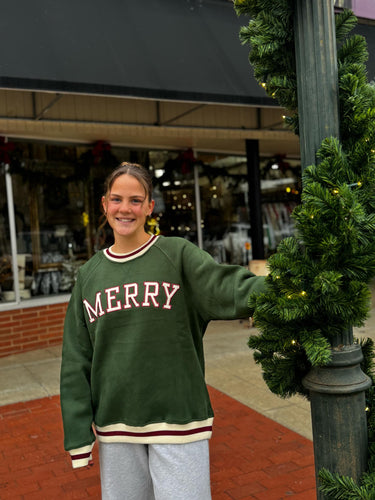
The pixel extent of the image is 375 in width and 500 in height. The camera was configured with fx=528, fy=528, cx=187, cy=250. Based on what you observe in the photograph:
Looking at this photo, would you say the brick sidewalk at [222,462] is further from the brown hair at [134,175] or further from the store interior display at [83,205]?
the store interior display at [83,205]

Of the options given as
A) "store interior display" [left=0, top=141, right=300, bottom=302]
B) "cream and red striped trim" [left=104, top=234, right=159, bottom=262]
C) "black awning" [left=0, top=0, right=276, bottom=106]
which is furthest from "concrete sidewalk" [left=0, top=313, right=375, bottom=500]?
"black awning" [left=0, top=0, right=276, bottom=106]

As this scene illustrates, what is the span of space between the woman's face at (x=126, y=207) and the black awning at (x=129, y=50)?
2.99 m

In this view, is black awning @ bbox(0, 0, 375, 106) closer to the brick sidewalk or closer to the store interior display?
the store interior display

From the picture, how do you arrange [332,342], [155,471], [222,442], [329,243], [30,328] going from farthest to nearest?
[30,328], [222,442], [155,471], [332,342], [329,243]

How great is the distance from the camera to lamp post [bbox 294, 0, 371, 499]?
5.67 feet

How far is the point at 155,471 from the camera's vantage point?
2008mm

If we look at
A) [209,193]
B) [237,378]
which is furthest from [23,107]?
[237,378]

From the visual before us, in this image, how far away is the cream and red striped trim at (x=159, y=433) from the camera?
6.57 ft

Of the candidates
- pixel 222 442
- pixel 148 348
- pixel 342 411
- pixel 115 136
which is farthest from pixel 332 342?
pixel 115 136

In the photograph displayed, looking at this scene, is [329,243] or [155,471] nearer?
[329,243]

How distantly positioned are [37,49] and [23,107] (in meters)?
1.81

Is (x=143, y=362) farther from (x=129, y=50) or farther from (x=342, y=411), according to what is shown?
(x=129, y=50)

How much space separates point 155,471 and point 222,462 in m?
1.83

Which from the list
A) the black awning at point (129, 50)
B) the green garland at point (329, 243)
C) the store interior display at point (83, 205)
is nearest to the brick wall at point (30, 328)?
the store interior display at point (83, 205)
